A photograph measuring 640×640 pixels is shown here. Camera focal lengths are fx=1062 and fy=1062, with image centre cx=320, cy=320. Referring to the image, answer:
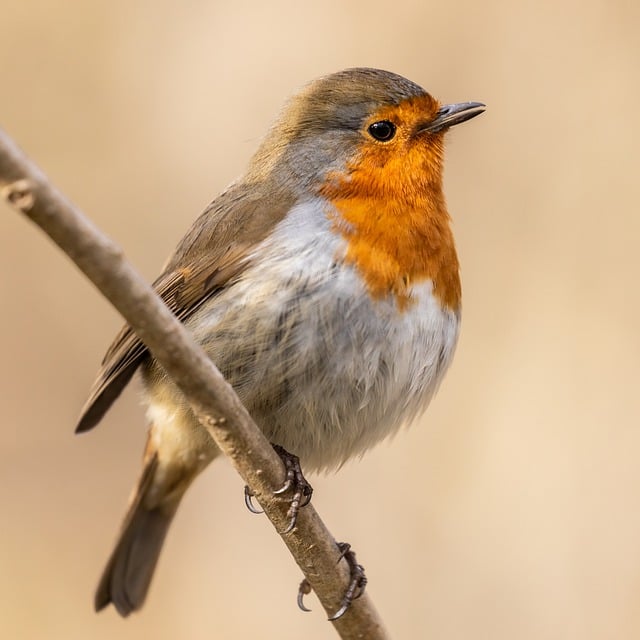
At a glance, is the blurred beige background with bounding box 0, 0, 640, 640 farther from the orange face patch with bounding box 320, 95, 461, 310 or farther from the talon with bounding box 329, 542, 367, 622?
the talon with bounding box 329, 542, 367, 622

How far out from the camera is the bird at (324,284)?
2.98 meters

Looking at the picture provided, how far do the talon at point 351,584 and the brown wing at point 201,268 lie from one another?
2.84 feet

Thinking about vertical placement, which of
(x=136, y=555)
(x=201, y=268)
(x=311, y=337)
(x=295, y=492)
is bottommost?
(x=295, y=492)

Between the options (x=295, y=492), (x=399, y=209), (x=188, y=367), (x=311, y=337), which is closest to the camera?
(x=188, y=367)

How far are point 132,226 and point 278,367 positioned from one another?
1964 millimetres

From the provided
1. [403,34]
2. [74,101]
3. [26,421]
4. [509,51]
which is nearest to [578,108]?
[509,51]

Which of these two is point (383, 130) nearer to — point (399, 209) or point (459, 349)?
point (399, 209)

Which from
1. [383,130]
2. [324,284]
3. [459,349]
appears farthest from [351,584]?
[459,349]

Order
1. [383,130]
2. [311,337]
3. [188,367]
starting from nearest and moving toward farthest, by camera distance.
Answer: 1. [188,367]
2. [311,337]
3. [383,130]

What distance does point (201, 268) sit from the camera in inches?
128

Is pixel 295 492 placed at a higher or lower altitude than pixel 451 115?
lower

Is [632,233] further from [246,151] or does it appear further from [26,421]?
[26,421]

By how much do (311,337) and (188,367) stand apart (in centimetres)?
85

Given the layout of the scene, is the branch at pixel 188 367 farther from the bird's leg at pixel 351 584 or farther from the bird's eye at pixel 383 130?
the bird's eye at pixel 383 130
